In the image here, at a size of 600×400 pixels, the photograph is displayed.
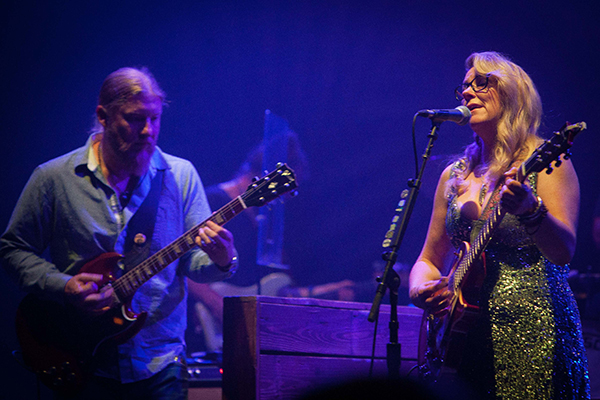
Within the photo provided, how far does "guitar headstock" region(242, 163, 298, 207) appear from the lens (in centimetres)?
238

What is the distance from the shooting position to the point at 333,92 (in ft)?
15.9

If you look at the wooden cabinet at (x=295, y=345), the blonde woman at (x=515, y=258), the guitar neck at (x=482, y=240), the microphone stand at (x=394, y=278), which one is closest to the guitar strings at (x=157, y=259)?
the wooden cabinet at (x=295, y=345)

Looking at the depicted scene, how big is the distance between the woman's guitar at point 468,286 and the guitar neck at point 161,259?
3.62ft

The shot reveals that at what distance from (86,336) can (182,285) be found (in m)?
0.50

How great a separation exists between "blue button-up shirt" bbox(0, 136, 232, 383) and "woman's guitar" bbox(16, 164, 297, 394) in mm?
66

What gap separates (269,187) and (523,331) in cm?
134

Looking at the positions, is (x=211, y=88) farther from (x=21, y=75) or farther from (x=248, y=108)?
(x=21, y=75)

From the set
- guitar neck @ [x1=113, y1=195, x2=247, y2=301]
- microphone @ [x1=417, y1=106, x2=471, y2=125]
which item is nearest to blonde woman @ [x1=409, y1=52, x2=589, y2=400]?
microphone @ [x1=417, y1=106, x2=471, y2=125]

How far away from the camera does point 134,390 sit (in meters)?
2.09

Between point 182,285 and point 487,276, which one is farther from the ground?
point 487,276

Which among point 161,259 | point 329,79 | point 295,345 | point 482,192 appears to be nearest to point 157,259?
point 161,259

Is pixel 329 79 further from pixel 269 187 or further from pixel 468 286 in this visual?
pixel 468 286

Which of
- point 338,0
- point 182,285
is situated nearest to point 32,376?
point 182,285

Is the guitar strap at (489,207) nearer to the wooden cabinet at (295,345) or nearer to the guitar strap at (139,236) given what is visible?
the wooden cabinet at (295,345)
